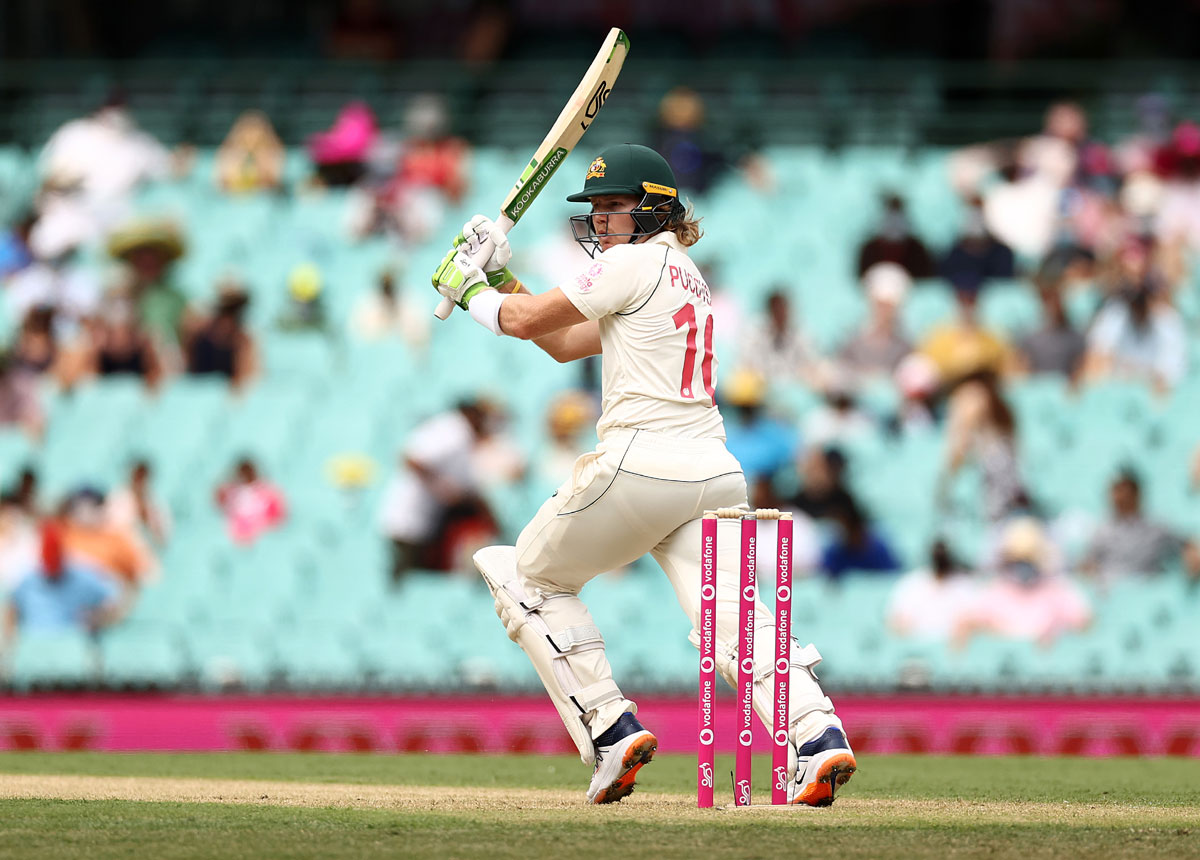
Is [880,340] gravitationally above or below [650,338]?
above

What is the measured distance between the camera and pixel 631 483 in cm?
517

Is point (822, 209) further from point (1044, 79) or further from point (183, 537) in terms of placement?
point (183, 537)

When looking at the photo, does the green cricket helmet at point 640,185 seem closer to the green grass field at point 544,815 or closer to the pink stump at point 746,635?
the pink stump at point 746,635

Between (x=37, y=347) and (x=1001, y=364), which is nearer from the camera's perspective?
(x=1001, y=364)

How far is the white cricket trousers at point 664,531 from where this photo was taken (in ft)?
16.9

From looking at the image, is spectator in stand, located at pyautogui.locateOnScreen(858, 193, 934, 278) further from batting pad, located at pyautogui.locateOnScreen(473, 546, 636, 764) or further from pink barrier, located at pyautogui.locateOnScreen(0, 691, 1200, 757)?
batting pad, located at pyautogui.locateOnScreen(473, 546, 636, 764)

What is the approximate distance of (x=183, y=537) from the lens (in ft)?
37.2


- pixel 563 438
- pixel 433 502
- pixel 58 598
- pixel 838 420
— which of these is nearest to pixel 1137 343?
pixel 838 420

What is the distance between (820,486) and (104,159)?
6.79 m

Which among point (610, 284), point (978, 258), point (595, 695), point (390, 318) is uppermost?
point (978, 258)

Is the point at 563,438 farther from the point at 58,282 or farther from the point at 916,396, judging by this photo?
the point at 58,282

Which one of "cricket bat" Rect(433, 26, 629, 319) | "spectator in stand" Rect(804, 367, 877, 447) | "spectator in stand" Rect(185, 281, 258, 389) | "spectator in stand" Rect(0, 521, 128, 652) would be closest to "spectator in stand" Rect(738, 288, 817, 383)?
"spectator in stand" Rect(804, 367, 877, 447)

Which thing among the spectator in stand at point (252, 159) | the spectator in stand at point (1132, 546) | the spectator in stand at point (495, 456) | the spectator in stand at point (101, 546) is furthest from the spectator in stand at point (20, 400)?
the spectator in stand at point (1132, 546)

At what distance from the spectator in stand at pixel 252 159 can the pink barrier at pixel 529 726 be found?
5653mm
